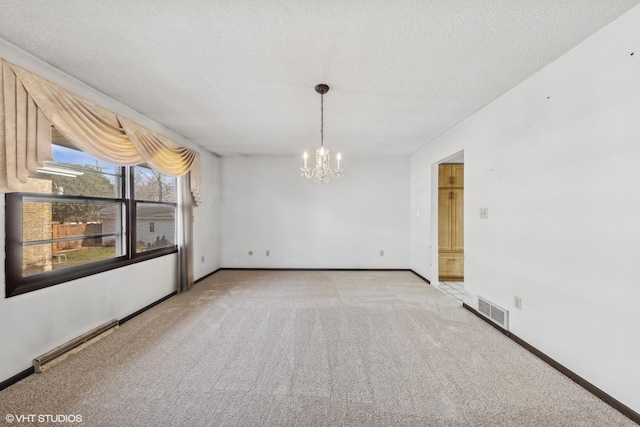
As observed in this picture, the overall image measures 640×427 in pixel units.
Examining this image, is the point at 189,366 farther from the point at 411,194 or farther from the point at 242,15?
the point at 411,194

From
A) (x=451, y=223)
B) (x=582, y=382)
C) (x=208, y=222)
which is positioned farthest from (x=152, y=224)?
(x=451, y=223)

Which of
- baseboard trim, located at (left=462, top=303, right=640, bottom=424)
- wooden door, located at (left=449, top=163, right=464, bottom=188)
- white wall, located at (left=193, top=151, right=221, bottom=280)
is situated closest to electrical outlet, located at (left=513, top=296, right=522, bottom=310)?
baseboard trim, located at (left=462, top=303, right=640, bottom=424)

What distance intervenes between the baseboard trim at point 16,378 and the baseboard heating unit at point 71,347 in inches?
1.1

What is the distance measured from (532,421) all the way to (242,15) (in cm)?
308

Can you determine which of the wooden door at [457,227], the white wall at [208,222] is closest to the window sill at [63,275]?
the white wall at [208,222]

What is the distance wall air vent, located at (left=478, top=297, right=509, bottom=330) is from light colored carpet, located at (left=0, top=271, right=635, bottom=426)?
0.12 m

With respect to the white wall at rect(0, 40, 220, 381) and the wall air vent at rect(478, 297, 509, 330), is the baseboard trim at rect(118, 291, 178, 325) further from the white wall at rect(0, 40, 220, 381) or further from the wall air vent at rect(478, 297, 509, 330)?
the wall air vent at rect(478, 297, 509, 330)

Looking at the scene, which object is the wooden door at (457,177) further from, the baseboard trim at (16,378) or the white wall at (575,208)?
the baseboard trim at (16,378)

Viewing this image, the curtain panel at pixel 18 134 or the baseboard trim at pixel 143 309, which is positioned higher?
the curtain panel at pixel 18 134

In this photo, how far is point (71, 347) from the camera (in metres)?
2.16

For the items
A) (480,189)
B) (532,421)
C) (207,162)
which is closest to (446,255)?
(480,189)

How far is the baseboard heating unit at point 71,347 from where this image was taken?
1.94m

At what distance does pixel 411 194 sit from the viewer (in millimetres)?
5270

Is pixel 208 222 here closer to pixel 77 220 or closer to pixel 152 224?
pixel 152 224
